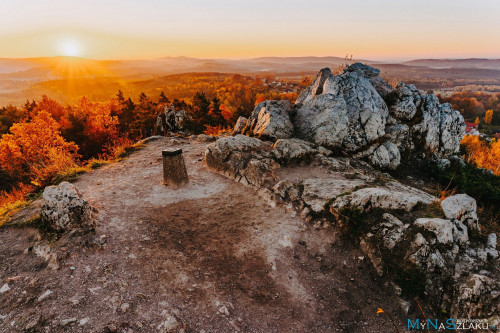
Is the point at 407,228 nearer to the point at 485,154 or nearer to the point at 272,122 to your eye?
the point at 272,122

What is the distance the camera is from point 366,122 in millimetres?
16000

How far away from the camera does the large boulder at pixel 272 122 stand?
16.5 meters

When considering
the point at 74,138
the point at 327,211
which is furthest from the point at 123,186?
the point at 74,138

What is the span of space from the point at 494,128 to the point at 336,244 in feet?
403

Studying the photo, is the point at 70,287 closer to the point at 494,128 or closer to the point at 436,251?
the point at 436,251

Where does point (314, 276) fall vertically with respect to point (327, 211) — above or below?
below

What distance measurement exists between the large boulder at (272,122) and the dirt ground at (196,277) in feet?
23.3

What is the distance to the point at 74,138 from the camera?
3138 cm

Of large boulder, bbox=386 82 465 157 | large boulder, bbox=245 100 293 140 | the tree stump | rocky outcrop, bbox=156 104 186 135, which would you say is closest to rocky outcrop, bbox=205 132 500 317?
the tree stump

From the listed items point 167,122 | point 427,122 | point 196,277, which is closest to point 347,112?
point 427,122

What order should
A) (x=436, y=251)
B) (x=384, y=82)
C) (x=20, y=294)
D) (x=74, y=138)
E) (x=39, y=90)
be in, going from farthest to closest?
1. (x=39, y=90)
2. (x=74, y=138)
3. (x=384, y=82)
4. (x=436, y=251)
5. (x=20, y=294)

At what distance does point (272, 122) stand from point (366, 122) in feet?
20.4

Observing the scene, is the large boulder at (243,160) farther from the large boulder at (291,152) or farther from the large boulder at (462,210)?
the large boulder at (462,210)

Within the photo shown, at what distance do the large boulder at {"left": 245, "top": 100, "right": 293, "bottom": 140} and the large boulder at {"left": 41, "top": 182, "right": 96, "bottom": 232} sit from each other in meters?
11.2
